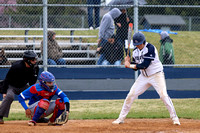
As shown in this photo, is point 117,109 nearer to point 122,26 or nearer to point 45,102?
point 122,26

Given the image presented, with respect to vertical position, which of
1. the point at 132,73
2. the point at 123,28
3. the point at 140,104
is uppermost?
the point at 123,28

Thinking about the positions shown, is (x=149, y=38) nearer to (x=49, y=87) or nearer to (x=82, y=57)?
(x=82, y=57)

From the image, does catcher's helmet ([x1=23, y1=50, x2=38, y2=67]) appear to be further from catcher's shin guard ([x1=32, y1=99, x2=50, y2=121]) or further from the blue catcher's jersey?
catcher's shin guard ([x1=32, y1=99, x2=50, y2=121])

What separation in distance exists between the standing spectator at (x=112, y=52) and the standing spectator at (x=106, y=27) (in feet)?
0.48

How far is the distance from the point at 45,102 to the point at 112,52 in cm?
455

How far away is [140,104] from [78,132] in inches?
175

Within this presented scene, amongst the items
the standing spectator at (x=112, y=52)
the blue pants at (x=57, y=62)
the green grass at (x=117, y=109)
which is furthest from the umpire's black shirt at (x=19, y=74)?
the standing spectator at (x=112, y=52)

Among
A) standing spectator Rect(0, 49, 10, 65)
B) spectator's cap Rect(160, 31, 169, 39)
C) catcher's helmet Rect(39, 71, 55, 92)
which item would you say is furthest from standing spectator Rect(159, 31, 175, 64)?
catcher's helmet Rect(39, 71, 55, 92)

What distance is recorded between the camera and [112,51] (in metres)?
11.2

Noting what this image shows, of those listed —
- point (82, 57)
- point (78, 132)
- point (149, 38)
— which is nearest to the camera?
point (78, 132)

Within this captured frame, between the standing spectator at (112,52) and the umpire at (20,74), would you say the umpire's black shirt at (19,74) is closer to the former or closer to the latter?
the umpire at (20,74)

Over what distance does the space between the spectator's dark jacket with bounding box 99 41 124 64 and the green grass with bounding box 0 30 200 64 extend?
8.10ft

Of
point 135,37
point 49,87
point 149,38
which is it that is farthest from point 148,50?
point 149,38

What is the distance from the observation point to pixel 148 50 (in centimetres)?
720
